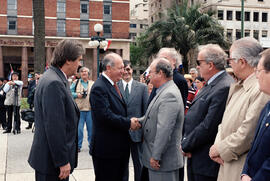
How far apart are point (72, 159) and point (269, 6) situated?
56553 mm

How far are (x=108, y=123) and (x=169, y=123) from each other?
2.72ft

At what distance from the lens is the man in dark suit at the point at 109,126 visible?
3990 millimetres

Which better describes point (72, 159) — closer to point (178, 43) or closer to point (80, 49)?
point (80, 49)

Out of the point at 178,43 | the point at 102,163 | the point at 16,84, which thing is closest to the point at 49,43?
the point at 178,43

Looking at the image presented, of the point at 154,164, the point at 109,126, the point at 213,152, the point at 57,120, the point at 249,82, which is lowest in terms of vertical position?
the point at 154,164

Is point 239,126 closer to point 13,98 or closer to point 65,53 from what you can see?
point 65,53

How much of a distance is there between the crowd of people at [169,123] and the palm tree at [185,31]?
84.1 ft

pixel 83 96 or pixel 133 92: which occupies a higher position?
pixel 133 92

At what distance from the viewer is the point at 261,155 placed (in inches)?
94.9

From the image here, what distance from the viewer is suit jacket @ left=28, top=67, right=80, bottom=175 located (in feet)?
10.2

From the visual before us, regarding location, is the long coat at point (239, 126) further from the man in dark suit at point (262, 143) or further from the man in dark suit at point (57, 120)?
the man in dark suit at point (57, 120)

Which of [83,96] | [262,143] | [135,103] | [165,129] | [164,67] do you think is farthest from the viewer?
[83,96]

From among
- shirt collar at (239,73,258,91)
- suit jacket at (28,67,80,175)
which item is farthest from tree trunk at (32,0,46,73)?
shirt collar at (239,73,258,91)

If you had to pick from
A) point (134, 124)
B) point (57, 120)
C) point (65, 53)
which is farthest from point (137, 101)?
point (57, 120)
